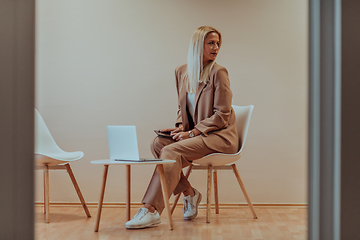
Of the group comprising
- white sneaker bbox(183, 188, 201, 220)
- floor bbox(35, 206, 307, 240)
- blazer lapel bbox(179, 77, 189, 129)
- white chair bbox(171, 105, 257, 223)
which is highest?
blazer lapel bbox(179, 77, 189, 129)

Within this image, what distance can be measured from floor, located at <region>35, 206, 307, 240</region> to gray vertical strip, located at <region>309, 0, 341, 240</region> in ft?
2.80

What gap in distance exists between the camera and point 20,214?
1079 millimetres

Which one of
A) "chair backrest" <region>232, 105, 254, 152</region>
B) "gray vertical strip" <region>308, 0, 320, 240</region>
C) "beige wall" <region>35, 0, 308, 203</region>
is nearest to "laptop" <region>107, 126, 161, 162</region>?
"chair backrest" <region>232, 105, 254, 152</region>

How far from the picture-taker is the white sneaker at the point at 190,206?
2.68m

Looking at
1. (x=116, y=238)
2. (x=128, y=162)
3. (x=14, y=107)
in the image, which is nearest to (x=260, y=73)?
(x=128, y=162)

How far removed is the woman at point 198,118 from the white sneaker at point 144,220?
199 mm

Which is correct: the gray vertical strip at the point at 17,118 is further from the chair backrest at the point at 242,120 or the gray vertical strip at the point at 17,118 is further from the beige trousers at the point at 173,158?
the chair backrest at the point at 242,120

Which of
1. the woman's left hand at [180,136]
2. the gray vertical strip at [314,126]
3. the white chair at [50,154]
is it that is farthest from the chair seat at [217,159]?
the gray vertical strip at [314,126]

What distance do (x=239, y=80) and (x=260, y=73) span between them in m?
0.18

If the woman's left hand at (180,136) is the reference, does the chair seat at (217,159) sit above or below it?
below

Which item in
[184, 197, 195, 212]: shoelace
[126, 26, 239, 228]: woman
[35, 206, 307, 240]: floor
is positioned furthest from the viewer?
[184, 197, 195, 212]: shoelace

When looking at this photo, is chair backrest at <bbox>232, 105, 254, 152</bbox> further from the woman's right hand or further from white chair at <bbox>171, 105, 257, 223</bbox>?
the woman's right hand

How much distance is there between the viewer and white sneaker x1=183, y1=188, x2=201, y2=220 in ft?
8.80

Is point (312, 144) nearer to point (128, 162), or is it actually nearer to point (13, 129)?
point (13, 129)
